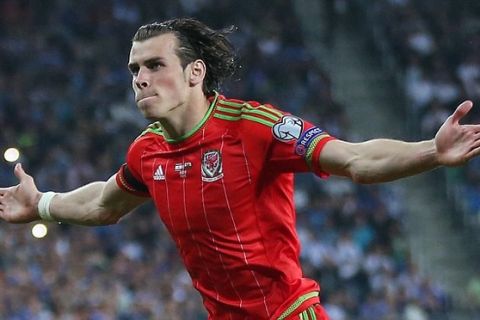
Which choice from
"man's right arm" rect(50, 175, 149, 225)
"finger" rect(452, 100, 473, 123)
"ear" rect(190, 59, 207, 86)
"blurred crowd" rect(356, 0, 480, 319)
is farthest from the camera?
A: "blurred crowd" rect(356, 0, 480, 319)

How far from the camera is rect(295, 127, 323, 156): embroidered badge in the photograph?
5.17m

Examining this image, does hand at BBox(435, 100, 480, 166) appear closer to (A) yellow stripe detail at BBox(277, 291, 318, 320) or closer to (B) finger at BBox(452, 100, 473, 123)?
(B) finger at BBox(452, 100, 473, 123)

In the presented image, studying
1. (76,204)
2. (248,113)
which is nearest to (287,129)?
(248,113)

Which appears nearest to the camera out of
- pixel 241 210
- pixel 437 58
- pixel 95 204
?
pixel 241 210

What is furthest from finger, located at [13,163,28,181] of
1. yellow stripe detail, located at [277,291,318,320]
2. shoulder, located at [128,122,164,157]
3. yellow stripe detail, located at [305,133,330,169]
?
yellow stripe detail, located at [305,133,330,169]

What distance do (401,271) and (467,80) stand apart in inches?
160

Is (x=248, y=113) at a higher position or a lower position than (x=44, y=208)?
higher

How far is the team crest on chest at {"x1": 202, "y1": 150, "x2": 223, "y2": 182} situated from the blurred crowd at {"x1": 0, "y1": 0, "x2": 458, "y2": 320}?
716 cm

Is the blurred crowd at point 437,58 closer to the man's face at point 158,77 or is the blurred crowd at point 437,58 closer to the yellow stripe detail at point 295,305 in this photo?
the yellow stripe detail at point 295,305

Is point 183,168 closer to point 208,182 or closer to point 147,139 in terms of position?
point 208,182

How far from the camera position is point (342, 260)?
1436 cm

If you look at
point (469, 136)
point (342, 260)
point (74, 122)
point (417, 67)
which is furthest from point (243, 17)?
point (469, 136)

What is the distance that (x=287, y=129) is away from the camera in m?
5.25

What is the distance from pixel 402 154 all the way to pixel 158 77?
1318 mm
